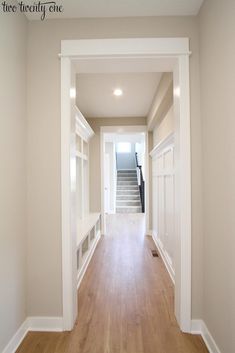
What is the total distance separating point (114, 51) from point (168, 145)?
162 cm

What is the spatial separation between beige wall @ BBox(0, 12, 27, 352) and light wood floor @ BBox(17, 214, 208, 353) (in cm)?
37

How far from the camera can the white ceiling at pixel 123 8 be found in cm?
167

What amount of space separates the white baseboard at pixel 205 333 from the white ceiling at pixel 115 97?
9.02 ft

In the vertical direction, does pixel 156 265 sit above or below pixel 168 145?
below

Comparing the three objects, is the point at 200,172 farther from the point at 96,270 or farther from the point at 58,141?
the point at 96,270

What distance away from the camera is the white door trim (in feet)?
5.78

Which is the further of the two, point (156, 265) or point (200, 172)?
point (156, 265)

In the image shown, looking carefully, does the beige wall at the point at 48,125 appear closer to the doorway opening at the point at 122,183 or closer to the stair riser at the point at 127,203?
the doorway opening at the point at 122,183

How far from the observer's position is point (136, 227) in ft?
19.1

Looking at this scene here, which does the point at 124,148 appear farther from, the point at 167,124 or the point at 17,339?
the point at 17,339

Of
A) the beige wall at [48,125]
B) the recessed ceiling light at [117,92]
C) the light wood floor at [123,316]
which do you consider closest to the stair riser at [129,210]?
the light wood floor at [123,316]

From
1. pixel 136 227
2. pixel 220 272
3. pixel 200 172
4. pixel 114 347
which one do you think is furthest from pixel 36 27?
pixel 136 227

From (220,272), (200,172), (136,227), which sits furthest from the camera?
(136,227)

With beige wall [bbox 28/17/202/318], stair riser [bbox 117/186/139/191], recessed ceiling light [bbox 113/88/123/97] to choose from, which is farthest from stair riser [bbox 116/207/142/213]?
beige wall [bbox 28/17/202/318]
